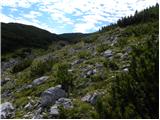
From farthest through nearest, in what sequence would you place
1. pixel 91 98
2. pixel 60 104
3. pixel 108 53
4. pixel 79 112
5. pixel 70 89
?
pixel 108 53
pixel 70 89
pixel 91 98
pixel 60 104
pixel 79 112

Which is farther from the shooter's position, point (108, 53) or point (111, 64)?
point (108, 53)

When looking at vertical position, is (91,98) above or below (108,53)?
below

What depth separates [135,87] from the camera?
410 inches

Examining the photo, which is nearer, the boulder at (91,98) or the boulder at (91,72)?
the boulder at (91,98)

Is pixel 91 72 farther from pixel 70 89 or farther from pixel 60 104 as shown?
pixel 60 104

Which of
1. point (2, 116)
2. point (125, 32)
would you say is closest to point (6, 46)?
point (125, 32)

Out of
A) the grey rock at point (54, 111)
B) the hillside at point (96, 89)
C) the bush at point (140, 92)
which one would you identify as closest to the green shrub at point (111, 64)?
the hillside at point (96, 89)

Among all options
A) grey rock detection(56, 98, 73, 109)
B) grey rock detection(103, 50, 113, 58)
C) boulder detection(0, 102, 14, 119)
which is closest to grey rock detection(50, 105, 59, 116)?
grey rock detection(56, 98, 73, 109)

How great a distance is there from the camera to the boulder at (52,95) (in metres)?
12.8

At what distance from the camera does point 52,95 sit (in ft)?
43.2

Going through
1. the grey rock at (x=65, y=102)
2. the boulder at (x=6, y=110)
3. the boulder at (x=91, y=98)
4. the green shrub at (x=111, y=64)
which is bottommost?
the boulder at (x=6, y=110)

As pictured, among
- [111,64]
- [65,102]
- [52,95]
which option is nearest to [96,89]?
[65,102]

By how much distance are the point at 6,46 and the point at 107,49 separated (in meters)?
77.2

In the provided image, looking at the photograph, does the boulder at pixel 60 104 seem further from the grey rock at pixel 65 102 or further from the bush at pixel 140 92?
the bush at pixel 140 92
